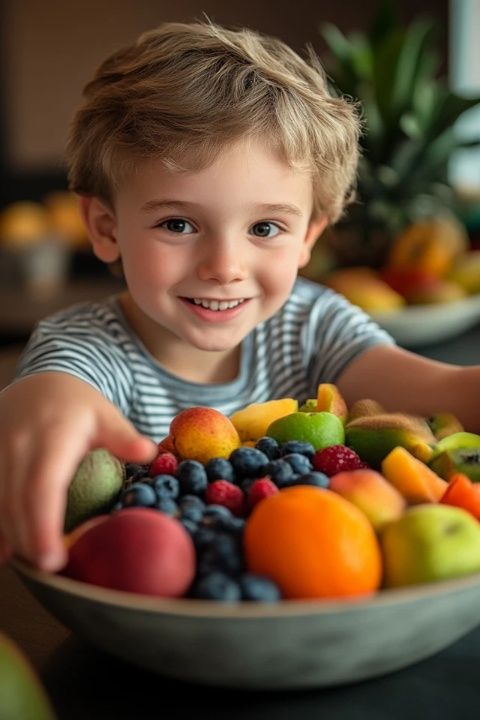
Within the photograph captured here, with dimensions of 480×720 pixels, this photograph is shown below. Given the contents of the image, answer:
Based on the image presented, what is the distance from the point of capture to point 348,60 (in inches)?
80.0

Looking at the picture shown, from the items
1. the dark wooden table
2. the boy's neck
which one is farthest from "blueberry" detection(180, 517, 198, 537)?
the boy's neck

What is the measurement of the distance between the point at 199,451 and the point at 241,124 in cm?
38

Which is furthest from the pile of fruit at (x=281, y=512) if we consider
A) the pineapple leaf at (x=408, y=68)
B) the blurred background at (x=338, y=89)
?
the pineapple leaf at (x=408, y=68)

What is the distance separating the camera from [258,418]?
856 mm

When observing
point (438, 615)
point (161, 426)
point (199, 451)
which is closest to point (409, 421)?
point (199, 451)

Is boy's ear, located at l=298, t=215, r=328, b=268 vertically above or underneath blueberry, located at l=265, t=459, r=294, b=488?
underneath

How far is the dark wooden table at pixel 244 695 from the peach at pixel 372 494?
0.10 metres

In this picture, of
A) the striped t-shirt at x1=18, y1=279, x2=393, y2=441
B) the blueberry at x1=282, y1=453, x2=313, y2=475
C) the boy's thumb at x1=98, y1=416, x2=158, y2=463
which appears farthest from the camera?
the striped t-shirt at x1=18, y1=279, x2=393, y2=441

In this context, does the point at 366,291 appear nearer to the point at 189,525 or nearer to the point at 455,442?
the point at 455,442

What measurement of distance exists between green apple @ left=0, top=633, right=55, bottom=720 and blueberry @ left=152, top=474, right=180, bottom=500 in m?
0.17

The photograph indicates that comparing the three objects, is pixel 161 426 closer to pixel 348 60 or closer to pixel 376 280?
pixel 376 280

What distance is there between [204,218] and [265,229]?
8cm

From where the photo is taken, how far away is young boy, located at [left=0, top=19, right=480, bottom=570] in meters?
0.97

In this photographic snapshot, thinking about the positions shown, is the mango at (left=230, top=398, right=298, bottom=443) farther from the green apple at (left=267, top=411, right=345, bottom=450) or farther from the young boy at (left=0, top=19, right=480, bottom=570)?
the young boy at (left=0, top=19, right=480, bottom=570)
